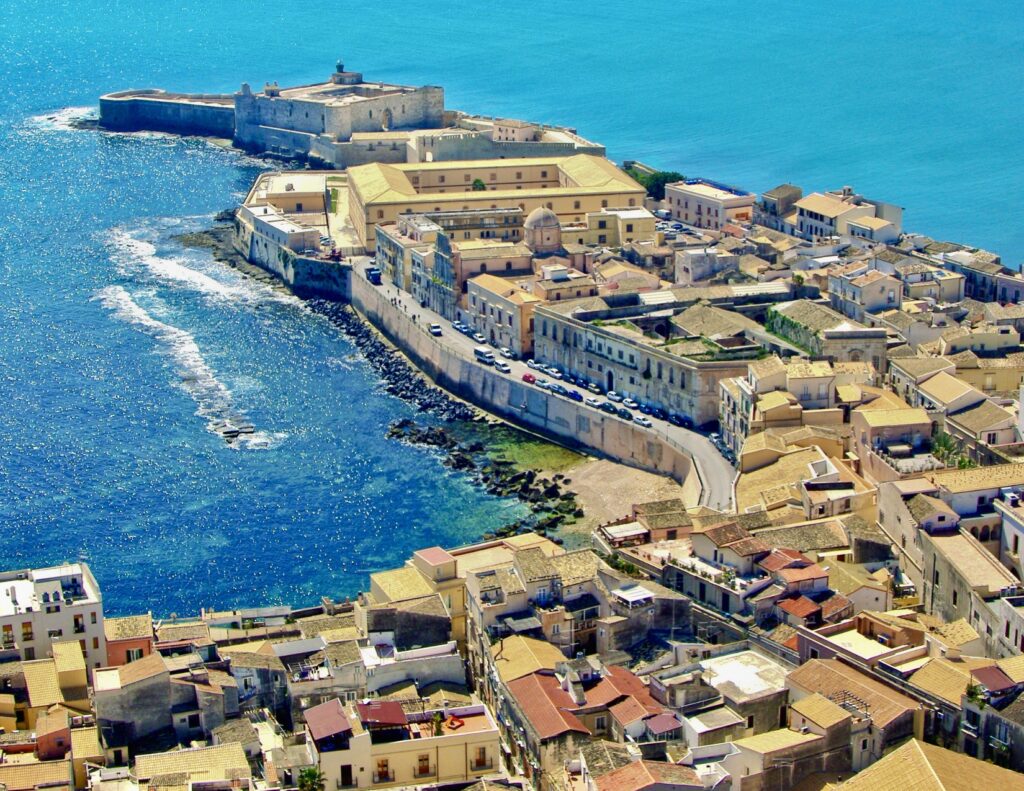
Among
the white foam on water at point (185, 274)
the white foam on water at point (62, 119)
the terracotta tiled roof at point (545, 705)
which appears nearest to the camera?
the terracotta tiled roof at point (545, 705)

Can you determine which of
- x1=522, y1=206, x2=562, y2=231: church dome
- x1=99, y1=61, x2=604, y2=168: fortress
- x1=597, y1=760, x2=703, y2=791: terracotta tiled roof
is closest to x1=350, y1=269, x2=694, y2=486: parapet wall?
x1=522, y1=206, x2=562, y2=231: church dome

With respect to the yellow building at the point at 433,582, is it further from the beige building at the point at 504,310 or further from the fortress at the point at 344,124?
the fortress at the point at 344,124

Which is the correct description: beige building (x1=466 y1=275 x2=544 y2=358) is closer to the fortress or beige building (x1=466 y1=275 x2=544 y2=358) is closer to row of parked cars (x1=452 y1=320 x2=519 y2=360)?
row of parked cars (x1=452 y1=320 x2=519 y2=360)

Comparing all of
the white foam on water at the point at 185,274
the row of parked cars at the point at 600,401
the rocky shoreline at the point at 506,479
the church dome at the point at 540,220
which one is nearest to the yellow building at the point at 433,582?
the rocky shoreline at the point at 506,479

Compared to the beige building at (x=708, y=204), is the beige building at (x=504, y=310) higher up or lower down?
lower down

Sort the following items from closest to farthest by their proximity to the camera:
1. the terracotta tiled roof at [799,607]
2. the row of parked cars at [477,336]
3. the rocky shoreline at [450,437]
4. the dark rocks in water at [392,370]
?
the terracotta tiled roof at [799,607], the rocky shoreline at [450,437], the dark rocks in water at [392,370], the row of parked cars at [477,336]

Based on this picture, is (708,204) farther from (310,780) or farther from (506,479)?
(310,780)

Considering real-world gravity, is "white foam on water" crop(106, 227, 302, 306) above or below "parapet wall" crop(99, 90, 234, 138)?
below
